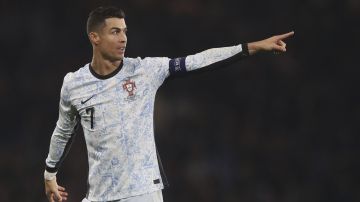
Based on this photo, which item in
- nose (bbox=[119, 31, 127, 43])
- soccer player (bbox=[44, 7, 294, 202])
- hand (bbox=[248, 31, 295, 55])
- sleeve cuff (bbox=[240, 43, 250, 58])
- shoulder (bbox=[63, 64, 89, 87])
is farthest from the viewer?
shoulder (bbox=[63, 64, 89, 87])

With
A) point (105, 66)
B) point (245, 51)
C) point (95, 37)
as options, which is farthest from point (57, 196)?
point (245, 51)

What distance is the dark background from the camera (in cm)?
965

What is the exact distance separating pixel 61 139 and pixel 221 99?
190 inches

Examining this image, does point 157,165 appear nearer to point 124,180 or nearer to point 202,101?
point 124,180

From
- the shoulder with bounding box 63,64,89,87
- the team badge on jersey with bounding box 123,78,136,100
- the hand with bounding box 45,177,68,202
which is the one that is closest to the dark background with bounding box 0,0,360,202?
the hand with bounding box 45,177,68,202

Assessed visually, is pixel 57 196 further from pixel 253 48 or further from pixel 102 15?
pixel 253 48

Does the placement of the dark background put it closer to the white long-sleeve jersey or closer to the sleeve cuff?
the white long-sleeve jersey

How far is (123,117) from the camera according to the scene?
5.25 meters

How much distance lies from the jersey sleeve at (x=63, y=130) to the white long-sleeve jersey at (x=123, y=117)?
0.05ft

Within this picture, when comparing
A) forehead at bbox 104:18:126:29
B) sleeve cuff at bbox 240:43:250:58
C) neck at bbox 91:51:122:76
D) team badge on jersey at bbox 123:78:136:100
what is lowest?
team badge on jersey at bbox 123:78:136:100

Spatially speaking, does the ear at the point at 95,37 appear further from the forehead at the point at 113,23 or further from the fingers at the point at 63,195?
the fingers at the point at 63,195

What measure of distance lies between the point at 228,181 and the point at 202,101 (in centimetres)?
118

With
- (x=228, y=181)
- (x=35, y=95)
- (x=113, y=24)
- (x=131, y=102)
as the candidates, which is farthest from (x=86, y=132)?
(x=35, y=95)

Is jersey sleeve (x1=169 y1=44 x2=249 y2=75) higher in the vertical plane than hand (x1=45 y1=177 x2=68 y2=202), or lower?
higher
